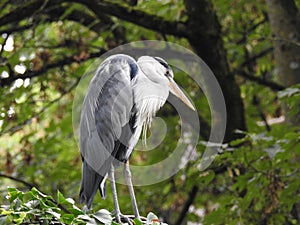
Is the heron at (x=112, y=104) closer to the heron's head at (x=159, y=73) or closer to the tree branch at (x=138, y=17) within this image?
the heron's head at (x=159, y=73)

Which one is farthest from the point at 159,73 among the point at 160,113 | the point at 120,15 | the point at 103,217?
the point at 160,113

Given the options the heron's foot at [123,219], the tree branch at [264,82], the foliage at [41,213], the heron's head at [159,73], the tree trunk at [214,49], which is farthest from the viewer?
the tree branch at [264,82]

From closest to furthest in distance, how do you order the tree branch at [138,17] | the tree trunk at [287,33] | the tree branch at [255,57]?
the tree branch at [138,17]
the tree trunk at [287,33]
the tree branch at [255,57]

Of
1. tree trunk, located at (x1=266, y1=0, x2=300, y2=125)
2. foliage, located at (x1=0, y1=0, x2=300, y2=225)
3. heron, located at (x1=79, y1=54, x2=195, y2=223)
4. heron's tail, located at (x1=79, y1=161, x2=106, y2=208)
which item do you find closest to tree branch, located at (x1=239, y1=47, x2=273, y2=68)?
foliage, located at (x1=0, y1=0, x2=300, y2=225)

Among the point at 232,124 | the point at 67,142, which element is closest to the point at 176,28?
the point at 232,124

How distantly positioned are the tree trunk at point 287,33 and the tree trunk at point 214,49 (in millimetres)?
452

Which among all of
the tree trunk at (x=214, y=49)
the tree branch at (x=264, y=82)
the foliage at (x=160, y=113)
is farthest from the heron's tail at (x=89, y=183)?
the tree branch at (x=264, y=82)

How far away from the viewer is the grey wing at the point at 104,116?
2850 millimetres

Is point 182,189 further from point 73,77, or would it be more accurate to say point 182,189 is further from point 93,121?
point 93,121

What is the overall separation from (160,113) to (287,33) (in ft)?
4.42

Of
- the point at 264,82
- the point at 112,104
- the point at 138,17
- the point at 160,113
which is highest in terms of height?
the point at 138,17

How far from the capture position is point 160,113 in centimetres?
564

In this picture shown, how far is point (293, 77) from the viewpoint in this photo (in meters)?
4.88

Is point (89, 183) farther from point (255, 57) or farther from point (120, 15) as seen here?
point (255, 57)
